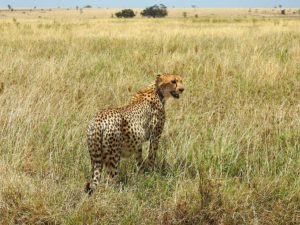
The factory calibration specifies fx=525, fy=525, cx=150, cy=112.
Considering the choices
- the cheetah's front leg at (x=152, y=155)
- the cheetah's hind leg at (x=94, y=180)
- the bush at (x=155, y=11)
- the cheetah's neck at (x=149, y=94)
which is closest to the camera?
the cheetah's hind leg at (x=94, y=180)

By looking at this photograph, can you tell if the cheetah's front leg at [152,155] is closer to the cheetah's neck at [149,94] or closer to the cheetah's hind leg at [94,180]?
the cheetah's neck at [149,94]

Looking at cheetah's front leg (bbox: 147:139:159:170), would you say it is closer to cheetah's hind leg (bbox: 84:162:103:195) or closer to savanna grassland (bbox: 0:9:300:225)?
savanna grassland (bbox: 0:9:300:225)

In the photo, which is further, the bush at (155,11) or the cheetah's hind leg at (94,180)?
the bush at (155,11)

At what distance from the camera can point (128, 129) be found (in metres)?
3.69

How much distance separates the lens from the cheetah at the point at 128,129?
139 inches

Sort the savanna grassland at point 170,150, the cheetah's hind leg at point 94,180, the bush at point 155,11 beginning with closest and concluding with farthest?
the savanna grassland at point 170,150
the cheetah's hind leg at point 94,180
the bush at point 155,11

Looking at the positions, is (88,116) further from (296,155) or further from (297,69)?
(297,69)

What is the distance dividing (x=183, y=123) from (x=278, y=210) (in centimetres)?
188

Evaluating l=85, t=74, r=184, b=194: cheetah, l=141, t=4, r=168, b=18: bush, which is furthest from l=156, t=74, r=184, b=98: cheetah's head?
l=141, t=4, r=168, b=18: bush

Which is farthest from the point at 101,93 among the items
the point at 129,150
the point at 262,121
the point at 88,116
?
the point at 129,150

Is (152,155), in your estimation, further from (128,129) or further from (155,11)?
(155,11)

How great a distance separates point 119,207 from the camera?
338 centimetres

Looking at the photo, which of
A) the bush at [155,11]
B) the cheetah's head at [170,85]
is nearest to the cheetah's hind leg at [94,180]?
the cheetah's head at [170,85]

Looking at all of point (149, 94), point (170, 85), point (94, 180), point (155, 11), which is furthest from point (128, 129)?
point (155, 11)
